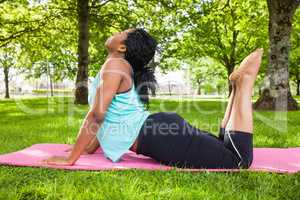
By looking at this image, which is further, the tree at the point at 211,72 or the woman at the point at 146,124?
the tree at the point at 211,72

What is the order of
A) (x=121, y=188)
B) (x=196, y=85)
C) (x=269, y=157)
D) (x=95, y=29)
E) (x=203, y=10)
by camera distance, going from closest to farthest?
(x=121, y=188) → (x=269, y=157) → (x=203, y=10) → (x=95, y=29) → (x=196, y=85)

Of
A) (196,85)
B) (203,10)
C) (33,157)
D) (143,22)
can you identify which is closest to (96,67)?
(143,22)

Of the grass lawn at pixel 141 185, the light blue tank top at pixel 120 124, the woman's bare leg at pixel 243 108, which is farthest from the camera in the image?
the light blue tank top at pixel 120 124

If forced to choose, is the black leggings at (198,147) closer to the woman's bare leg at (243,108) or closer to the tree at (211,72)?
the woman's bare leg at (243,108)

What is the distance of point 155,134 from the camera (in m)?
4.00

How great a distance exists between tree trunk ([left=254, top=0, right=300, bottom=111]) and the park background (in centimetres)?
3

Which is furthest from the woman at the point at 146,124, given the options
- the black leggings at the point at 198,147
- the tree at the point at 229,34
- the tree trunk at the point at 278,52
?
the tree at the point at 229,34

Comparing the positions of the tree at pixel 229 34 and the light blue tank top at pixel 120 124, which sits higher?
the tree at pixel 229 34

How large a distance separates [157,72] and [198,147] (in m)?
1.50

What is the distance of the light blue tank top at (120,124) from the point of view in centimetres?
412

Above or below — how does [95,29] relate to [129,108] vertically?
above

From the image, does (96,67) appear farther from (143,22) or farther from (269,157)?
(269,157)

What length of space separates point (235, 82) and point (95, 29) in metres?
15.5

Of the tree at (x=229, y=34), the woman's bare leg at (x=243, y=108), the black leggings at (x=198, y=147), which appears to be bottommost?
the black leggings at (x=198, y=147)
